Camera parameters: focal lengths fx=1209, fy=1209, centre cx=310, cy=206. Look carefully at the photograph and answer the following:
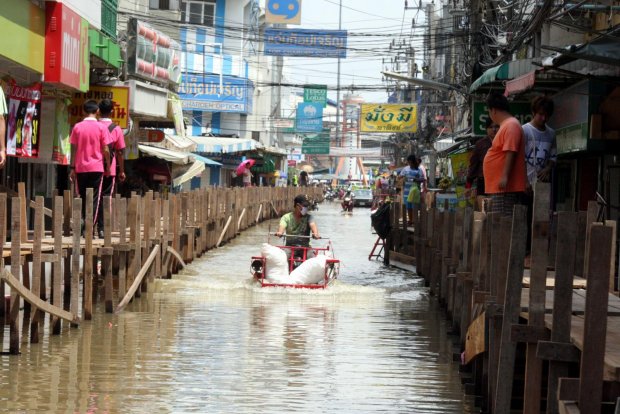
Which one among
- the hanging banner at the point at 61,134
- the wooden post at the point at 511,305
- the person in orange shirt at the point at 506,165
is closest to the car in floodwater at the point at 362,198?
the hanging banner at the point at 61,134

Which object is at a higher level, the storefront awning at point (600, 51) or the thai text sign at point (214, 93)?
the thai text sign at point (214, 93)

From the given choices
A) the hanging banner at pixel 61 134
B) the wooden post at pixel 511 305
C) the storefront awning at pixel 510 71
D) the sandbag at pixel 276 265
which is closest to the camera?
the wooden post at pixel 511 305

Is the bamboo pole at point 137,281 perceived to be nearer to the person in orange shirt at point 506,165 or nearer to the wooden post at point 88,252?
the wooden post at point 88,252

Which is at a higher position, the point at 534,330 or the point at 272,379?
the point at 534,330

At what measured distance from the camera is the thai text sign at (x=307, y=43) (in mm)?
62594

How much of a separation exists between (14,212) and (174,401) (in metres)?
2.78

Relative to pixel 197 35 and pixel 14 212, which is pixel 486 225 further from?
pixel 197 35

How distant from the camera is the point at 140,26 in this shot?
1028 inches

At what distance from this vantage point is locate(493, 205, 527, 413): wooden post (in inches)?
307

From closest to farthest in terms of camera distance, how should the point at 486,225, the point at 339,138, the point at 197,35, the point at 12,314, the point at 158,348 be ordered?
1. the point at 486,225
2. the point at 12,314
3. the point at 158,348
4. the point at 197,35
5. the point at 339,138

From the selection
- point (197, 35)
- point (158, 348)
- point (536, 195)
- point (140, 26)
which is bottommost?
point (158, 348)

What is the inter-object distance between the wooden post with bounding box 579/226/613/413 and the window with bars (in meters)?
70.9

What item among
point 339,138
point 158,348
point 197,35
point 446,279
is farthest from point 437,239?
point 339,138

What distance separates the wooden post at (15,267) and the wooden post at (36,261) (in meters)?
0.16
